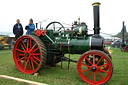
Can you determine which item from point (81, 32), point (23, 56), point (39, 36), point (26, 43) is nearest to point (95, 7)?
point (81, 32)

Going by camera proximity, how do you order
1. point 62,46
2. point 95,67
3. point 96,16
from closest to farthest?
point 95,67 → point 96,16 → point 62,46

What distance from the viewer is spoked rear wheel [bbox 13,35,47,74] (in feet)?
11.9

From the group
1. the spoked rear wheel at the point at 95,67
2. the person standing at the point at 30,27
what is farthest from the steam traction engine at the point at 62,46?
the person standing at the point at 30,27

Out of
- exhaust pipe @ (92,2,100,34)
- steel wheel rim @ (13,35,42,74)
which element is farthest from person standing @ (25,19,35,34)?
exhaust pipe @ (92,2,100,34)

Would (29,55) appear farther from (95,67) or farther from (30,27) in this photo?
(95,67)

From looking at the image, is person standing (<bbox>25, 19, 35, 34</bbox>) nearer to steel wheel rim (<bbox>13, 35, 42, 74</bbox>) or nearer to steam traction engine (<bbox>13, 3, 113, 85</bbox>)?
steam traction engine (<bbox>13, 3, 113, 85</bbox>)

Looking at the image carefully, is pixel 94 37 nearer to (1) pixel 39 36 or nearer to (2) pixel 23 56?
(1) pixel 39 36

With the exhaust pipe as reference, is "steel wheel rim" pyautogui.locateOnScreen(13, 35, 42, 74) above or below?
below

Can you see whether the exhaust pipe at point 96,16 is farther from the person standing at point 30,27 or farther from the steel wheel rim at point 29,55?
the person standing at point 30,27

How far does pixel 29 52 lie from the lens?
3807mm

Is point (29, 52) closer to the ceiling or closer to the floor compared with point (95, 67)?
closer to the ceiling

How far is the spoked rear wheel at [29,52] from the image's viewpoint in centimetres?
364

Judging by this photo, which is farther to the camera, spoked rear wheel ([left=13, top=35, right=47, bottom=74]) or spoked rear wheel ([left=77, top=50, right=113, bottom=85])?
spoked rear wheel ([left=13, top=35, right=47, bottom=74])

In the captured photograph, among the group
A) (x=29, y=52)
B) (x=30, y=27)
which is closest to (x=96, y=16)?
(x=29, y=52)
